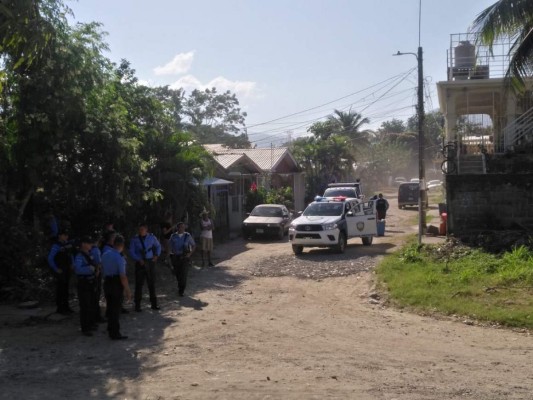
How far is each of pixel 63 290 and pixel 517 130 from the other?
16.3 m

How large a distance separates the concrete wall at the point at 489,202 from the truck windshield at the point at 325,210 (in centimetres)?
360

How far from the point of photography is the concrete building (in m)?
18.6

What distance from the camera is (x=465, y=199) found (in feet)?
62.5

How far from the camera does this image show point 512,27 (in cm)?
1497

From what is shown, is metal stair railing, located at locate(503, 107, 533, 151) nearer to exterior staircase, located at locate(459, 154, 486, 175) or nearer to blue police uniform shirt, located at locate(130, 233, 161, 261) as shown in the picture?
exterior staircase, located at locate(459, 154, 486, 175)

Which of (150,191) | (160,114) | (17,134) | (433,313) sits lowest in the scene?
(433,313)

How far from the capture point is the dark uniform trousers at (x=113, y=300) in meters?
9.20

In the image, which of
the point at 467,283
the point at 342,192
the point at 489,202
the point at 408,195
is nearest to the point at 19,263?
the point at 467,283

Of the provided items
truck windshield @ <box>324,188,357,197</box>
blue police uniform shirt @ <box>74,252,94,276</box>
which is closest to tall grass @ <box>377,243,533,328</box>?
blue police uniform shirt @ <box>74,252,94,276</box>

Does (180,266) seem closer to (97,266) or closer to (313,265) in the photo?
(97,266)

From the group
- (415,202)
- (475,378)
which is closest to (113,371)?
(475,378)

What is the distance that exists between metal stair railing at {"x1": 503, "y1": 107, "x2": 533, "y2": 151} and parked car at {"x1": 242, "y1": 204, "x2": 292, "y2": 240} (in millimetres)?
8885

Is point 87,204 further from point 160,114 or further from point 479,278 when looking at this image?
point 479,278

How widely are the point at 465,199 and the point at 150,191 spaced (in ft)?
31.9
